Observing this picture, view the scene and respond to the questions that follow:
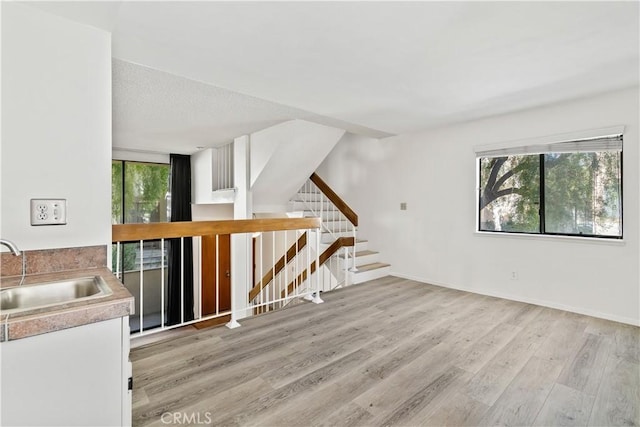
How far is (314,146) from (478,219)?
2.54 m

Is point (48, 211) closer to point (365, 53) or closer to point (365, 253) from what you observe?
point (365, 53)

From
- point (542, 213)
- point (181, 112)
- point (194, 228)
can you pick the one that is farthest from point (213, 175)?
point (542, 213)

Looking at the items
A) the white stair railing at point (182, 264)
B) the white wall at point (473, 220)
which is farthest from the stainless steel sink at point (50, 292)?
the white wall at point (473, 220)

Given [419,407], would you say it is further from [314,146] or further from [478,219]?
[314,146]

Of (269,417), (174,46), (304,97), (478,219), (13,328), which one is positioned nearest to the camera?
(13,328)

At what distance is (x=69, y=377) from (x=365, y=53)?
2.49 m

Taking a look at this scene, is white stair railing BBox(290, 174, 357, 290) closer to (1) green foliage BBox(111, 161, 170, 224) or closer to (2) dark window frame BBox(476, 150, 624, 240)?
(2) dark window frame BBox(476, 150, 624, 240)

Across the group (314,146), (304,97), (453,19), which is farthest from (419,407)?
(314,146)

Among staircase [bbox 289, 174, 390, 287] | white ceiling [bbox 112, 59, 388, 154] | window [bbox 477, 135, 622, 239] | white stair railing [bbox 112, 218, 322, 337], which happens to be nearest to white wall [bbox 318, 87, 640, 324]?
window [bbox 477, 135, 622, 239]

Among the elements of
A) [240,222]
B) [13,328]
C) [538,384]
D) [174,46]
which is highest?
[174,46]

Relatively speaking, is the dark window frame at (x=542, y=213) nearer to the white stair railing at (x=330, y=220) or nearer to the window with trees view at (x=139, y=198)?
the white stair railing at (x=330, y=220)

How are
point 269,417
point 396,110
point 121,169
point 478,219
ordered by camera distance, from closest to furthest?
point 269,417
point 396,110
point 478,219
point 121,169

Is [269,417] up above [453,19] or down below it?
below

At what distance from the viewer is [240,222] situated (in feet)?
9.82
